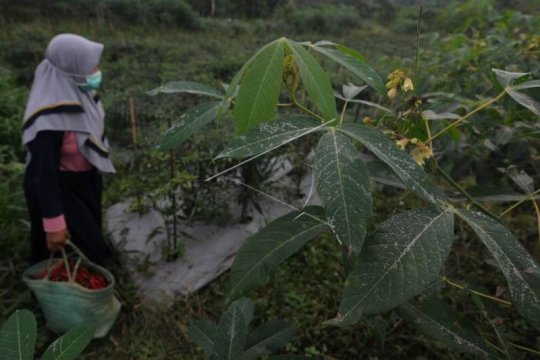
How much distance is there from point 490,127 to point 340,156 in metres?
1.14

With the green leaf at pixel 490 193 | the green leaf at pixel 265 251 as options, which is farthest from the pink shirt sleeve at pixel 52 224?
the green leaf at pixel 490 193

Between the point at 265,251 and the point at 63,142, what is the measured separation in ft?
4.25

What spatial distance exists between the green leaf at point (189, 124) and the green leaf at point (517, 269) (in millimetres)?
435

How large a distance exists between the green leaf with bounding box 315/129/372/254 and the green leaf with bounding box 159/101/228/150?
26 centimetres

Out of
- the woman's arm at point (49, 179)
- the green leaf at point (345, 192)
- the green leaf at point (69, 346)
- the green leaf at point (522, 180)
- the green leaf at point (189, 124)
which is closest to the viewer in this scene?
the green leaf at point (345, 192)

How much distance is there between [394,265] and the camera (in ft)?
1.40

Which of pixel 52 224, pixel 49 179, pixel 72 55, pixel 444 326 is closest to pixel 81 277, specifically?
pixel 52 224

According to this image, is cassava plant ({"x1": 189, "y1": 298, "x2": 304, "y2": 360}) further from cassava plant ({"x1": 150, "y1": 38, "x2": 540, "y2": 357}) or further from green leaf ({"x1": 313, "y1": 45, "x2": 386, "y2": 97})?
green leaf ({"x1": 313, "y1": 45, "x2": 386, "y2": 97})

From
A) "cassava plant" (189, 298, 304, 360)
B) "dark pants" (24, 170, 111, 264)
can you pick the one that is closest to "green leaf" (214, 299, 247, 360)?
"cassava plant" (189, 298, 304, 360)

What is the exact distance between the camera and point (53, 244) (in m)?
1.48

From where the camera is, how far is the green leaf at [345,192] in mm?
391

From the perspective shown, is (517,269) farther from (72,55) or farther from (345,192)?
(72,55)

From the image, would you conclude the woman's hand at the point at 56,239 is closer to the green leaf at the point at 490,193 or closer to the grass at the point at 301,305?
the grass at the point at 301,305

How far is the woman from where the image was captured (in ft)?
4.59
